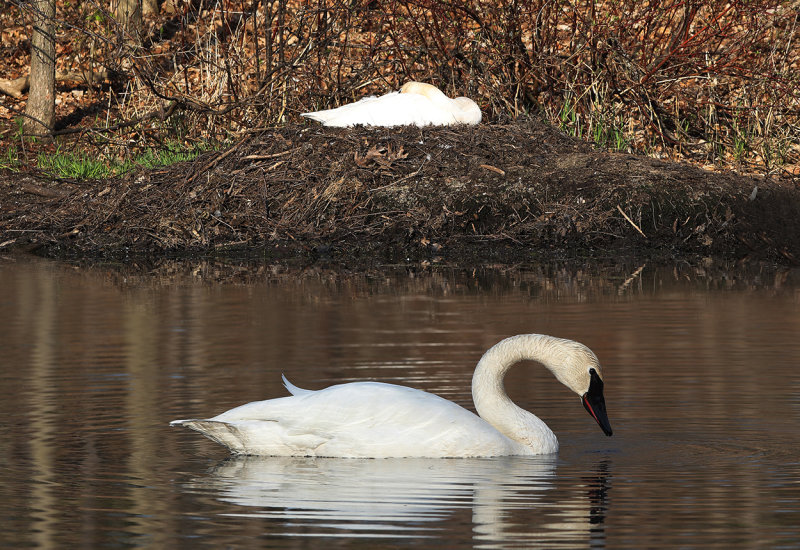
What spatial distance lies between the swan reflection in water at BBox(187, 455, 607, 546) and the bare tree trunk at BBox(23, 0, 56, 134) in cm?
1659

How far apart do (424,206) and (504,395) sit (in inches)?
339

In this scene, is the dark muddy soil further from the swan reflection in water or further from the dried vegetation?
the swan reflection in water

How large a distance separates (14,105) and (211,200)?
33.2 feet

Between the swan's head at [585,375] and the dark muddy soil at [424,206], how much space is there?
7651 millimetres

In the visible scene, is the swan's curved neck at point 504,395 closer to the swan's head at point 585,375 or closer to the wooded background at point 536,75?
the swan's head at point 585,375

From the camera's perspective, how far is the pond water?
17.7ft

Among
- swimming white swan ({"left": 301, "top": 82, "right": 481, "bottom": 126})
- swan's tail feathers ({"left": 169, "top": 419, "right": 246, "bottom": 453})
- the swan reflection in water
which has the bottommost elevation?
the swan reflection in water

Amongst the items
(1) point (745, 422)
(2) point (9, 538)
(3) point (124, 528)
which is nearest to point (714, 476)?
(1) point (745, 422)

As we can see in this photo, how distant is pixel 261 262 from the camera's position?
1485 centimetres

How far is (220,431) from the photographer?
6.79 meters

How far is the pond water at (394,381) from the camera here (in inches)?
212

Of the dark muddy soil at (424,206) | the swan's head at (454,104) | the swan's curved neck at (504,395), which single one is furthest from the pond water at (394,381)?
the swan's head at (454,104)

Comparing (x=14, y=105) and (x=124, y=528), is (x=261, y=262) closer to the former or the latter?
(x=124, y=528)

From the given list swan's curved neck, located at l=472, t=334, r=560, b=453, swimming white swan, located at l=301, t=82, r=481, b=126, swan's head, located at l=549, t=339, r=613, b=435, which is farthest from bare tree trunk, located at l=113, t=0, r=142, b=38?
swan's head, located at l=549, t=339, r=613, b=435
